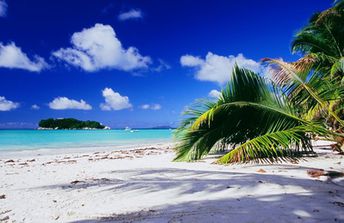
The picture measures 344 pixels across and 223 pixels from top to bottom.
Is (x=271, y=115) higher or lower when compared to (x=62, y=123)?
lower

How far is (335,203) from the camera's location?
311cm

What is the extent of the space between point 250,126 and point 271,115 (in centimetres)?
67

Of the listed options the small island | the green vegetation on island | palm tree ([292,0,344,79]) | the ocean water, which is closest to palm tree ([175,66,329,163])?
the green vegetation on island

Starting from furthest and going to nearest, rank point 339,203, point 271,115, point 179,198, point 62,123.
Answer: point 62,123
point 271,115
point 179,198
point 339,203

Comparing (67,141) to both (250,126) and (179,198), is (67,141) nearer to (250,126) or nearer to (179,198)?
(250,126)

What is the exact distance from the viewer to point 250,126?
5.57 m

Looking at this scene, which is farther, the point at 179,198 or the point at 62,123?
the point at 62,123

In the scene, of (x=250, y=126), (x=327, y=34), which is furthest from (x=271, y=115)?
(x=327, y=34)

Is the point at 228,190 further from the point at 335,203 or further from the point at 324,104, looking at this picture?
the point at 324,104

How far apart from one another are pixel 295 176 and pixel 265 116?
105 cm

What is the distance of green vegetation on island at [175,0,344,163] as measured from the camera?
4543 millimetres

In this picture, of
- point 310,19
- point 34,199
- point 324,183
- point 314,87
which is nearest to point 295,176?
point 324,183

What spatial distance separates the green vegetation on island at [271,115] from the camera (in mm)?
4543

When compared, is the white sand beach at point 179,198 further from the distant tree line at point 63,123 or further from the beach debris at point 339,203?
the distant tree line at point 63,123
